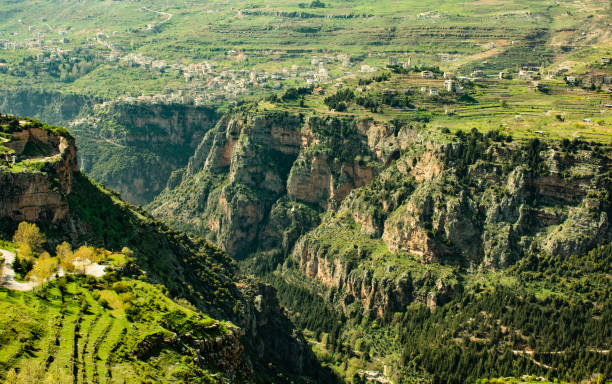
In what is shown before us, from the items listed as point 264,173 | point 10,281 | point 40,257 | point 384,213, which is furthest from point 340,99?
point 10,281

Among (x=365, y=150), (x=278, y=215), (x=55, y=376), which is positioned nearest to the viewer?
(x=55, y=376)

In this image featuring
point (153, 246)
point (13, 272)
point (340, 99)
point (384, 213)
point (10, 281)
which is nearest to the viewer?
point (10, 281)

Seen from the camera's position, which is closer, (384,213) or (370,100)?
(384,213)

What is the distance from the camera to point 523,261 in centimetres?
11812

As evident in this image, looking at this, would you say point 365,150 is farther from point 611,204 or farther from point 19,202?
point 19,202

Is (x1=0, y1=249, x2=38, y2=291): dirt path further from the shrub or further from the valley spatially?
the shrub

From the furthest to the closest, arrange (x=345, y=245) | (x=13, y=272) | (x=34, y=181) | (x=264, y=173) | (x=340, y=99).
→ (x=264, y=173)
(x=340, y=99)
(x=345, y=245)
(x=34, y=181)
(x=13, y=272)

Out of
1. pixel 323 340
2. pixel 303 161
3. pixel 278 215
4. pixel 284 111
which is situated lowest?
pixel 323 340

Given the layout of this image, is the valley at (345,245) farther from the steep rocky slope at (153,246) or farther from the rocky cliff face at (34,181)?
the steep rocky slope at (153,246)

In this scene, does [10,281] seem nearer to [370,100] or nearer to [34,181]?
[34,181]

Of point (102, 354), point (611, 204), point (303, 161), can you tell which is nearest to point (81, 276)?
point (102, 354)

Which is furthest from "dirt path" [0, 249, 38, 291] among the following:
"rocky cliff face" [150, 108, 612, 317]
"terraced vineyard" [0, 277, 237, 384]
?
"rocky cliff face" [150, 108, 612, 317]

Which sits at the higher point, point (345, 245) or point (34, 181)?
point (34, 181)

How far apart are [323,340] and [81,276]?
246 feet
